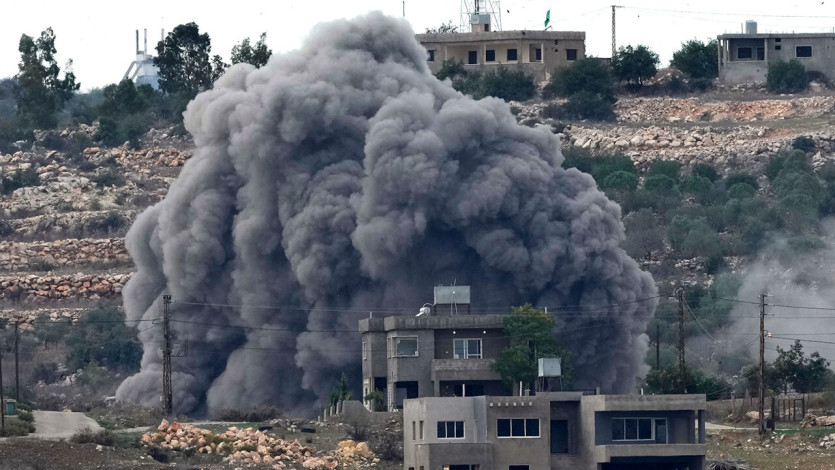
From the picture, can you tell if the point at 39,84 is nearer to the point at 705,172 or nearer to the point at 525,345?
the point at 705,172

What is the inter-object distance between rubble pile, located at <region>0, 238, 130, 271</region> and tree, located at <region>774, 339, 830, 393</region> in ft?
144

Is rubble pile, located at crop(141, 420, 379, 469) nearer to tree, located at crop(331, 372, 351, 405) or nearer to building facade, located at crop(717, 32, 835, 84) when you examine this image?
tree, located at crop(331, 372, 351, 405)

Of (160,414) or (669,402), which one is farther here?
(160,414)

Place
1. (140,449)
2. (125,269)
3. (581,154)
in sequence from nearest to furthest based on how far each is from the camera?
(140,449) < (125,269) < (581,154)

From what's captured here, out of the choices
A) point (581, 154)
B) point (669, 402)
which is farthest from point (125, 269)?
point (669, 402)

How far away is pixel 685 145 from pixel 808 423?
205 feet

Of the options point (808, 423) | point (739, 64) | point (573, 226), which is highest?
point (739, 64)

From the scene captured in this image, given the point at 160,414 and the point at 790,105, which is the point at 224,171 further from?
the point at 790,105

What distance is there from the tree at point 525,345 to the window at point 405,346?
11.4 ft

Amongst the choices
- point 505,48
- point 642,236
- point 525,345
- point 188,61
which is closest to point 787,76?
point 505,48

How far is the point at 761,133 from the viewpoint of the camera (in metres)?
137

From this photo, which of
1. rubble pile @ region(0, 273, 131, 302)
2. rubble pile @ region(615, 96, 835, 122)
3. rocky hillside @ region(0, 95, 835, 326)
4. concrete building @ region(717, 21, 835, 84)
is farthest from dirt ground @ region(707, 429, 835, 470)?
concrete building @ region(717, 21, 835, 84)

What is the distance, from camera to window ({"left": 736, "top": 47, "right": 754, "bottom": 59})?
146 m

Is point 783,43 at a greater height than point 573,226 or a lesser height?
greater
